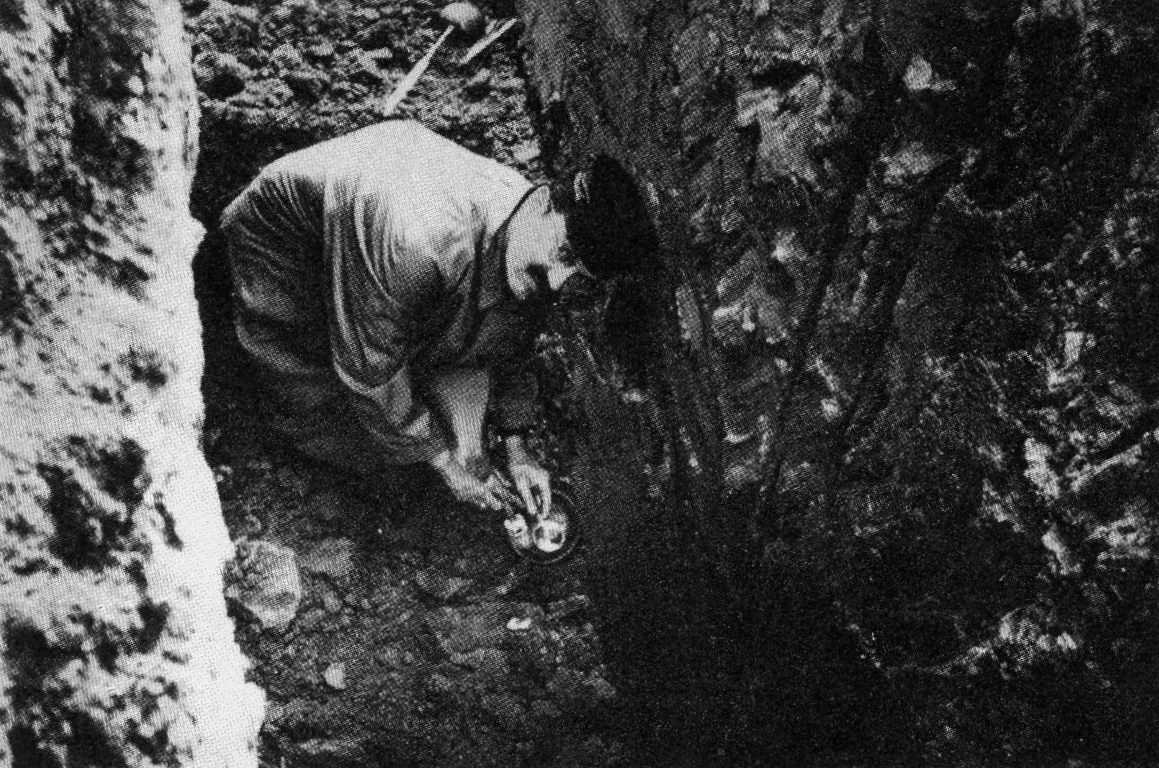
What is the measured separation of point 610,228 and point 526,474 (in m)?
0.45

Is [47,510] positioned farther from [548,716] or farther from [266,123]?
[548,716]

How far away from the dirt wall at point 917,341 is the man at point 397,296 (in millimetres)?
209

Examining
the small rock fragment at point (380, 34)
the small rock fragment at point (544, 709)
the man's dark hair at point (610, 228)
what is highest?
the small rock fragment at point (380, 34)

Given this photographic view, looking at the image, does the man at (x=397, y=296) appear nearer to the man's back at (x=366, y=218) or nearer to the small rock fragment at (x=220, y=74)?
the man's back at (x=366, y=218)

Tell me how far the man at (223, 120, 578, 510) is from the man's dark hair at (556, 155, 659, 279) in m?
0.03

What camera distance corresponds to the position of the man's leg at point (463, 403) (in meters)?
1.05

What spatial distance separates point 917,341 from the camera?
619 millimetres

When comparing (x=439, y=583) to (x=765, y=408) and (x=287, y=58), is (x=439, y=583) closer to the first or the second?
(x=765, y=408)

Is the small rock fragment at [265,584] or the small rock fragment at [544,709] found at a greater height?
the small rock fragment at [265,584]

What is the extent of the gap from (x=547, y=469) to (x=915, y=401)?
623mm

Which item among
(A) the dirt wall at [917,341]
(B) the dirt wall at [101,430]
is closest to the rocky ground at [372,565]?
(A) the dirt wall at [917,341]

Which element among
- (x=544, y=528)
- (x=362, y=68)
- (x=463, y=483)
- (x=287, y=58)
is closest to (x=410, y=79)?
(x=362, y=68)

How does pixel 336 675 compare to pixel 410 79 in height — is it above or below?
below

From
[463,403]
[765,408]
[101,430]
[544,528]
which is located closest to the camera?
[101,430]
